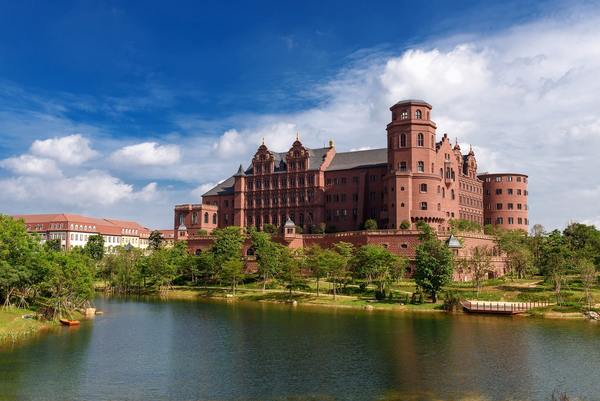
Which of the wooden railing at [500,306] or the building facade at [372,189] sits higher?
the building facade at [372,189]

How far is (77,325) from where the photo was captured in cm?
6294

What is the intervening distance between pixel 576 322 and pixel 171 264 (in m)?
67.5

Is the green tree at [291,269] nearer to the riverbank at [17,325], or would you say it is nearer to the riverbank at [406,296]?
the riverbank at [406,296]

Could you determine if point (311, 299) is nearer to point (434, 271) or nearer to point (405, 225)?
point (434, 271)

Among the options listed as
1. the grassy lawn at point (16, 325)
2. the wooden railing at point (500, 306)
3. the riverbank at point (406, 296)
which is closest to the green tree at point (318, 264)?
the riverbank at point (406, 296)

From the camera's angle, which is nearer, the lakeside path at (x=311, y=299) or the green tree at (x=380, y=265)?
the lakeside path at (x=311, y=299)

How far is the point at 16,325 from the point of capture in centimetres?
5612

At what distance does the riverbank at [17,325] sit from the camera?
173ft

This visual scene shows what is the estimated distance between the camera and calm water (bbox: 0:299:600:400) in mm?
37531

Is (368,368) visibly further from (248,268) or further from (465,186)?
(465,186)

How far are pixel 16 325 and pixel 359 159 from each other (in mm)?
80518

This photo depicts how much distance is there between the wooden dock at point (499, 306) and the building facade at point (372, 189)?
91.8ft

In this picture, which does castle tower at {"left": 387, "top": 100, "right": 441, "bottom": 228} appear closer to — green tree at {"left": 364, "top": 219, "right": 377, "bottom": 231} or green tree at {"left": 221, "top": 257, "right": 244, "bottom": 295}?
green tree at {"left": 364, "top": 219, "right": 377, "bottom": 231}

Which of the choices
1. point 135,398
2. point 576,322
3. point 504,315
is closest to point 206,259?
point 504,315
